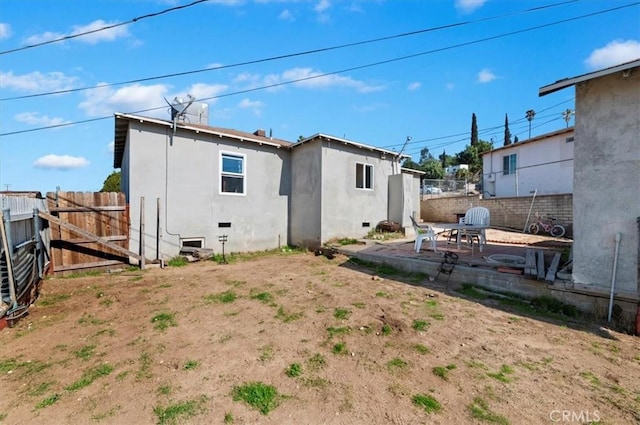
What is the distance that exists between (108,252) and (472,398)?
8.85 metres

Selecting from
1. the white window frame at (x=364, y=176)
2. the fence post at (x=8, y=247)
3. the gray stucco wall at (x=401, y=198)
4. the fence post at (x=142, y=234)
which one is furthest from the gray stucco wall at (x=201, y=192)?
the gray stucco wall at (x=401, y=198)

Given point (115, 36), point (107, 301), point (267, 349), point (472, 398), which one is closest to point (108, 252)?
point (107, 301)

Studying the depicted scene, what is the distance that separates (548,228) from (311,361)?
14472 mm

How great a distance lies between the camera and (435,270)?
663 cm

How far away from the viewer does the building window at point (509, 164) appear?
19281 mm

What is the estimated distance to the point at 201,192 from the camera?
943 centimetres

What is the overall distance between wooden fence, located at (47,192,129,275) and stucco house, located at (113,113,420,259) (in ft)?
1.18

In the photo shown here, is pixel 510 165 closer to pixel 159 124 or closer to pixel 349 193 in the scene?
pixel 349 193

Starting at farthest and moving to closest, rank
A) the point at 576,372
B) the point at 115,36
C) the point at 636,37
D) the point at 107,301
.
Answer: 1. the point at 115,36
2. the point at 636,37
3. the point at 107,301
4. the point at 576,372

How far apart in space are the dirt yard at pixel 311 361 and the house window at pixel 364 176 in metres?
6.65

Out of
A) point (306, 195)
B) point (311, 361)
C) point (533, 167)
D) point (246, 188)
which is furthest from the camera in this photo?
point (533, 167)

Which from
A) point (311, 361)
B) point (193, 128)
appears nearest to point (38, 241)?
point (193, 128)

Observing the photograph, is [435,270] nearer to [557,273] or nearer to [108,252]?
[557,273]

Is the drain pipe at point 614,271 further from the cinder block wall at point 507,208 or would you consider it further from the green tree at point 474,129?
the green tree at point 474,129
